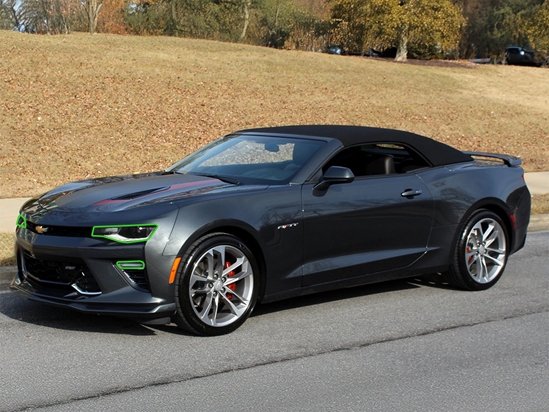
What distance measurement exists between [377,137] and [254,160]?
3.74 feet

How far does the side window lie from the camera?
6.93 meters

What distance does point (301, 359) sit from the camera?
18.0 ft

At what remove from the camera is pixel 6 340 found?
18.8 ft

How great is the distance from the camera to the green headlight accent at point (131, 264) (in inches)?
217

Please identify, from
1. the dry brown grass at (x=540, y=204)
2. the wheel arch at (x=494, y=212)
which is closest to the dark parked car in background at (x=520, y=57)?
the dry brown grass at (x=540, y=204)

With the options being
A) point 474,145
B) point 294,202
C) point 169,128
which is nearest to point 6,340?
point 294,202

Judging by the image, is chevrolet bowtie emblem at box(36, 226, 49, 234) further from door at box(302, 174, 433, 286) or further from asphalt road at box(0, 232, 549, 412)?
door at box(302, 174, 433, 286)

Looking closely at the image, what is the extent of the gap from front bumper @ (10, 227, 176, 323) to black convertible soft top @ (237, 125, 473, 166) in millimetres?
2121

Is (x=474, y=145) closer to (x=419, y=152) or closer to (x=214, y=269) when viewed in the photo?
(x=419, y=152)

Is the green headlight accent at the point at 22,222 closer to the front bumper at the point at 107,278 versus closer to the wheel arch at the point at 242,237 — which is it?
the front bumper at the point at 107,278

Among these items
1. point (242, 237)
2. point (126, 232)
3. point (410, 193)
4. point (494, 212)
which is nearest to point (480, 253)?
point (494, 212)

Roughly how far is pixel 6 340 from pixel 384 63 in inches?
1205

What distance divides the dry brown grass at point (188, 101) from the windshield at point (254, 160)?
23.0ft

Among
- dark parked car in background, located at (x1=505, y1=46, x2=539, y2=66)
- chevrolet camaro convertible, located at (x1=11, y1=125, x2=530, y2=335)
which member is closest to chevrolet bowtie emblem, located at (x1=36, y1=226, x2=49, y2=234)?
chevrolet camaro convertible, located at (x1=11, y1=125, x2=530, y2=335)
